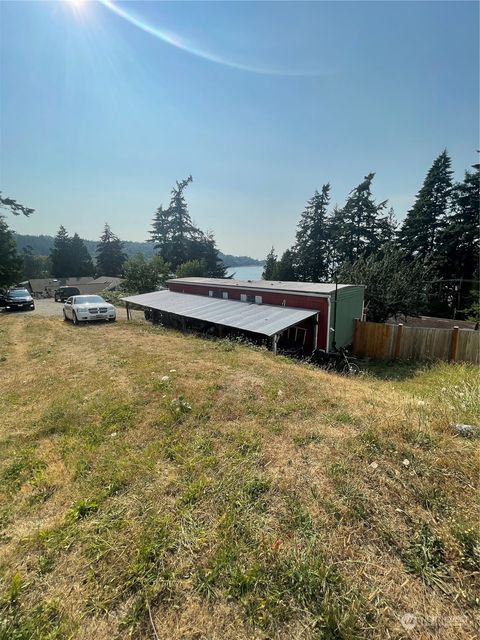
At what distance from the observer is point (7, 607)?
184cm

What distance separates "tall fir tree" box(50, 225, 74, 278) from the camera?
50625mm

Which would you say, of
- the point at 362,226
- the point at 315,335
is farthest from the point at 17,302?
the point at 362,226

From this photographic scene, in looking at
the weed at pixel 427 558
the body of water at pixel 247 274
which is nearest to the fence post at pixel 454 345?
the weed at pixel 427 558

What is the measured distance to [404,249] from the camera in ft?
93.1

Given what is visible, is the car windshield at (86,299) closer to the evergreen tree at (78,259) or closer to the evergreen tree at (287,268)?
the evergreen tree at (287,268)

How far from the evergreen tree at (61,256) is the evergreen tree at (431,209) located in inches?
2098

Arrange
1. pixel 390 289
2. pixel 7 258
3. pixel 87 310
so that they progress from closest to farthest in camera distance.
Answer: pixel 87 310
pixel 390 289
pixel 7 258

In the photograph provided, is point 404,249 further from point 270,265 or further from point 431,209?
point 270,265

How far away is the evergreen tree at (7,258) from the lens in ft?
81.8

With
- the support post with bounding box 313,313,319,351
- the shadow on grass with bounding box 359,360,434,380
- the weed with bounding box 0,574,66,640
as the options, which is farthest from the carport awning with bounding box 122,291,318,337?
the weed with bounding box 0,574,66,640

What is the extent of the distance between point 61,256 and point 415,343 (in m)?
57.1

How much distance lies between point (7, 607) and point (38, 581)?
7.5 inches

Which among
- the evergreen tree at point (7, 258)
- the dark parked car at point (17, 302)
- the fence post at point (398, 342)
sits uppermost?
the evergreen tree at point (7, 258)

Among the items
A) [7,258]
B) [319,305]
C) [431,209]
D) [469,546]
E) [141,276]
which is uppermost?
[431,209]
